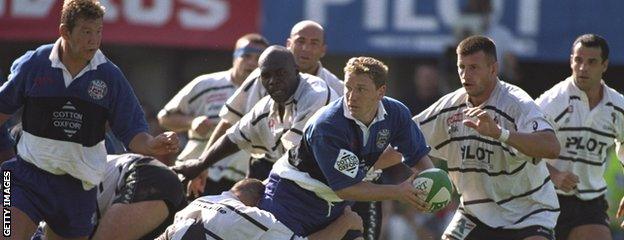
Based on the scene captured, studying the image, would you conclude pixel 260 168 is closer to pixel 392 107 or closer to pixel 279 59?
pixel 279 59

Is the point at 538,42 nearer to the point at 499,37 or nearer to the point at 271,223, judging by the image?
the point at 499,37

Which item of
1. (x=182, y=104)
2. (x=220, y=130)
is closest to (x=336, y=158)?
(x=220, y=130)

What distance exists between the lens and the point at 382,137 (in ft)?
30.3

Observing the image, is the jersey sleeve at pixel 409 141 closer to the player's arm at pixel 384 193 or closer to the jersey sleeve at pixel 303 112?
the player's arm at pixel 384 193

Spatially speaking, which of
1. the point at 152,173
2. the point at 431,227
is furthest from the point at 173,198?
the point at 431,227

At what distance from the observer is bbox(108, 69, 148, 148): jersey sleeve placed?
9.61 meters

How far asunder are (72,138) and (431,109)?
95.3 inches

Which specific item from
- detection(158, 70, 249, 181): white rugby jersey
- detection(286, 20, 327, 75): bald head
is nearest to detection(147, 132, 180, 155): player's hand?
detection(286, 20, 327, 75): bald head

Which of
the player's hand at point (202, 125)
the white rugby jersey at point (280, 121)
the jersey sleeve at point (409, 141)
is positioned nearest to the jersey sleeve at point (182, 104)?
the player's hand at point (202, 125)

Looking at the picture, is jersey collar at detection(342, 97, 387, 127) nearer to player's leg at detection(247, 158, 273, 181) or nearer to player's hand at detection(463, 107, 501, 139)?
player's hand at detection(463, 107, 501, 139)

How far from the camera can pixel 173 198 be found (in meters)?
10.1

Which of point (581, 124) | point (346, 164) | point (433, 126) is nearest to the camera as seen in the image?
point (346, 164)

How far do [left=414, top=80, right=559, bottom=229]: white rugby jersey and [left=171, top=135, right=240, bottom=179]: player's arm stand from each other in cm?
139

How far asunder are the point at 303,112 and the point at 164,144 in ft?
4.02
